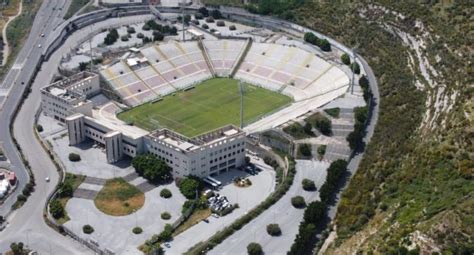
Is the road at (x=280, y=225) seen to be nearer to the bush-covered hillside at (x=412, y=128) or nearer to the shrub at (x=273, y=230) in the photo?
the shrub at (x=273, y=230)

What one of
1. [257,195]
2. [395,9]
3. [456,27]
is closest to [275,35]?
[395,9]

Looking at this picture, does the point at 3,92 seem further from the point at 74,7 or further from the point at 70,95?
the point at 74,7

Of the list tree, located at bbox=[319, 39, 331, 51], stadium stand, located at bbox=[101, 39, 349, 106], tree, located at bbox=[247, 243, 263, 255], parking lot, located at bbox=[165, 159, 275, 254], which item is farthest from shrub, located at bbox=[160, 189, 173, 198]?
tree, located at bbox=[319, 39, 331, 51]

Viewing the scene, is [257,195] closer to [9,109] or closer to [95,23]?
[9,109]

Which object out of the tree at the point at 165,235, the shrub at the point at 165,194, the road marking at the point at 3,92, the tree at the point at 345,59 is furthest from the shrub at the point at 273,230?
the road marking at the point at 3,92

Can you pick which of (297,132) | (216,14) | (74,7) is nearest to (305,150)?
(297,132)

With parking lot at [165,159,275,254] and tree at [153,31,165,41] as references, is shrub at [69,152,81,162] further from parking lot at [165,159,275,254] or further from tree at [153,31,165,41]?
tree at [153,31,165,41]
